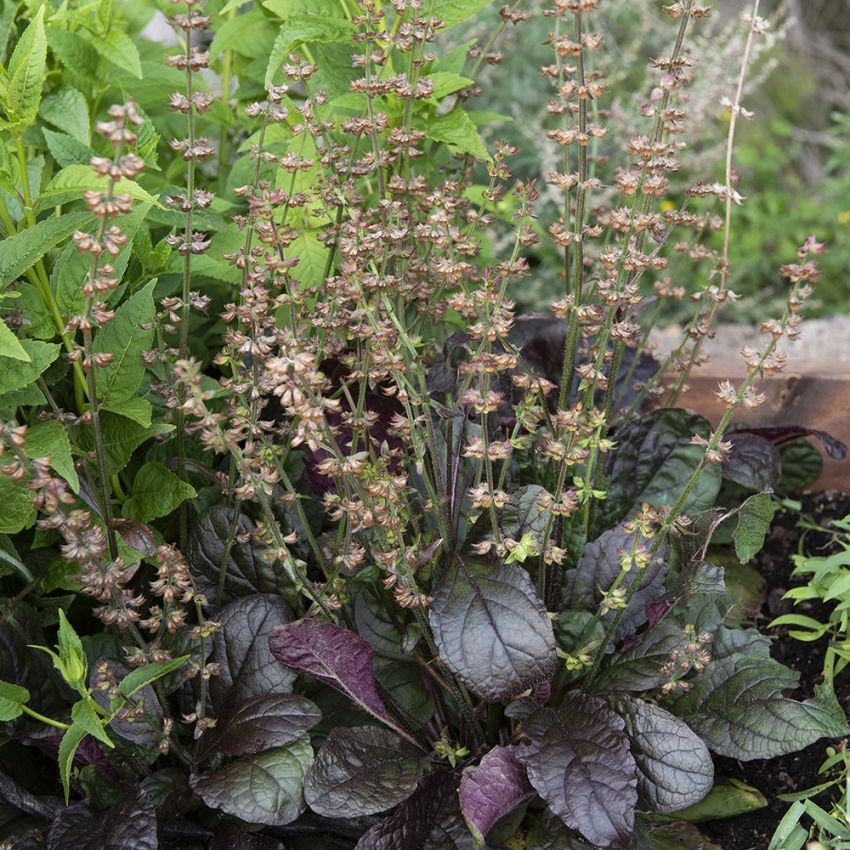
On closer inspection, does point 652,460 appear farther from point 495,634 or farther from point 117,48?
point 117,48

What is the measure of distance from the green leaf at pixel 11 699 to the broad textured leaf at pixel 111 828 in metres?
0.26

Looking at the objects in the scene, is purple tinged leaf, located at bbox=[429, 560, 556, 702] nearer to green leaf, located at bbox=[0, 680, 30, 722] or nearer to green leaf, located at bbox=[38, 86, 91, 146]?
green leaf, located at bbox=[0, 680, 30, 722]

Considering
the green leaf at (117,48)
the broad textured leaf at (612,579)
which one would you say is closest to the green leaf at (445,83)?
the green leaf at (117,48)

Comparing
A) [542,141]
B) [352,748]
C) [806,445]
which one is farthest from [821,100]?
[352,748]

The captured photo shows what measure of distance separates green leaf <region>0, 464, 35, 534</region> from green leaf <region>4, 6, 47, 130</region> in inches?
27.8

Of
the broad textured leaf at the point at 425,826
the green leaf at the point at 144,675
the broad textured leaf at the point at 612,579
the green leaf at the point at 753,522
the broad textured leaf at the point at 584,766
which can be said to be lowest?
the broad textured leaf at the point at 425,826

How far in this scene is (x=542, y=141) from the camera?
14.3ft

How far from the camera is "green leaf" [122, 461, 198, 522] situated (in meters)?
2.12

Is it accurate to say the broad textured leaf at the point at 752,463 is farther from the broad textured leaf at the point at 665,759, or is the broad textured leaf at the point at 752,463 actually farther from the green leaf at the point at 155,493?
the green leaf at the point at 155,493

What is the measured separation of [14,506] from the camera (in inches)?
78.8

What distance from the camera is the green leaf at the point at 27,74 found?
200cm

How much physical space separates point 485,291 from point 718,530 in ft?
3.93

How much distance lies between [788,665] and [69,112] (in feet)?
7.05

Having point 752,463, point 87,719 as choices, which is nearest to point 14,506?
point 87,719
